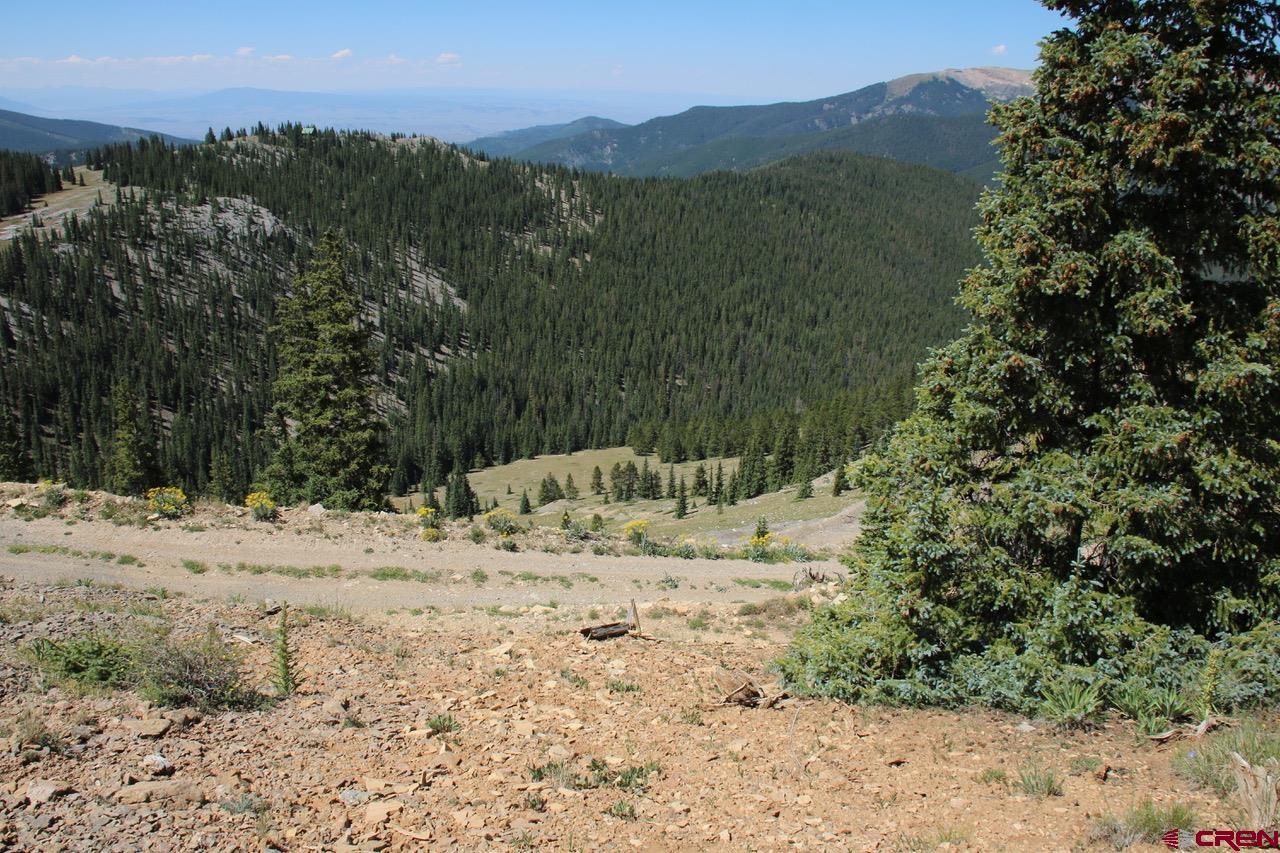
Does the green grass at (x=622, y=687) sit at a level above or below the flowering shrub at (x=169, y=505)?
above

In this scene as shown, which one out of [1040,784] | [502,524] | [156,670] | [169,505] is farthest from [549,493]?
[1040,784]

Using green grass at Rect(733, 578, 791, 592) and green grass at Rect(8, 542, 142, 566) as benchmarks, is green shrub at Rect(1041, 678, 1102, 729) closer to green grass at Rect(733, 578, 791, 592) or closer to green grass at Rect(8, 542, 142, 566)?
green grass at Rect(733, 578, 791, 592)

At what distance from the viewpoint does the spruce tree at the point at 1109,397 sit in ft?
25.1

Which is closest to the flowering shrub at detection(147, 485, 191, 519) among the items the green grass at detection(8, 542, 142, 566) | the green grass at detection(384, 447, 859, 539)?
the green grass at detection(8, 542, 142, 566)

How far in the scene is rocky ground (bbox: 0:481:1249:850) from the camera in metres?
6.46

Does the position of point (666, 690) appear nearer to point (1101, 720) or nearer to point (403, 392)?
point (1101, 720)

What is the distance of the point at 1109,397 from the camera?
872cm

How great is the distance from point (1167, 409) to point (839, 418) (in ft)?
356

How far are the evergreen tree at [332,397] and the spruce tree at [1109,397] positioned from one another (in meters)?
27.3

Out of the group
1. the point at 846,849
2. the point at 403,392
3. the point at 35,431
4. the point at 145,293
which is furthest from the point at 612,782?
the point at 145,293

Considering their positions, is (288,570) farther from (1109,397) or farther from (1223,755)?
(1223,755)

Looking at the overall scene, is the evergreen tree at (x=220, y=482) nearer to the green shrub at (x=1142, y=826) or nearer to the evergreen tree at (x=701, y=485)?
the evergreen tree at (x=701, y=485)

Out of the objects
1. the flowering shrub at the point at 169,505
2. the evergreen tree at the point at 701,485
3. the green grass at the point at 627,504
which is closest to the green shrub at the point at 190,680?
the flowering shrub at the point at 169,505

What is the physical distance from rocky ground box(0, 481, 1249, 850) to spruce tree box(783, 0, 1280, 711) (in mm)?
1195
